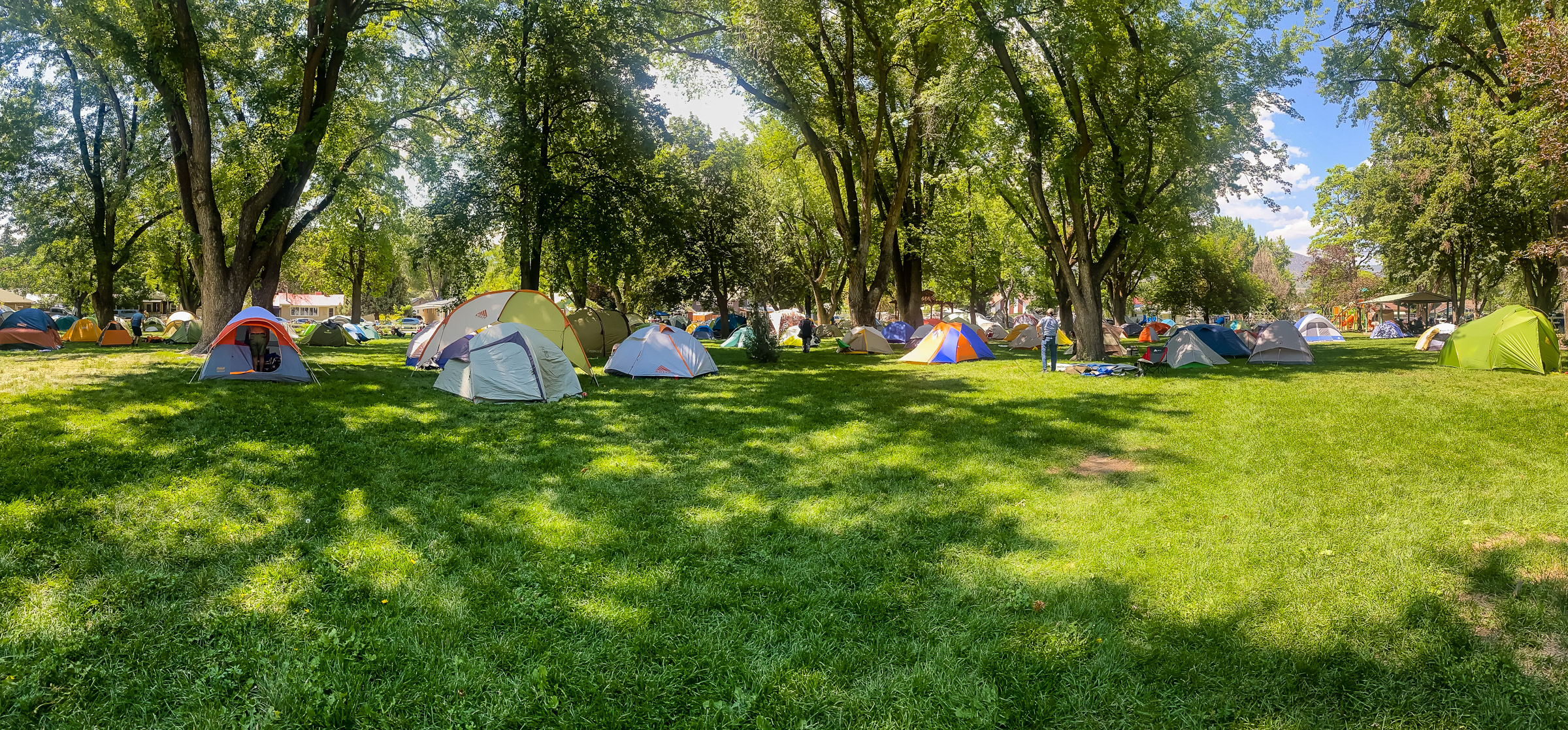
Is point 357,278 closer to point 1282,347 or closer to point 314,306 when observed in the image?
point 314,306

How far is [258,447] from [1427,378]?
18.3m

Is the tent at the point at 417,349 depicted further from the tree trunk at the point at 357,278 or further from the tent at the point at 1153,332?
the tent at the point at 1153,332

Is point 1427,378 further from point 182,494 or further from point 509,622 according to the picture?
point 182,494

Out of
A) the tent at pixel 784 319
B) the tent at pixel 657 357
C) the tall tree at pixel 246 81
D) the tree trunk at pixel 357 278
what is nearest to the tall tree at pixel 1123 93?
the tent at pixel 657 357

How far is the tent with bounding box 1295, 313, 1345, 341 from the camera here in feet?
104

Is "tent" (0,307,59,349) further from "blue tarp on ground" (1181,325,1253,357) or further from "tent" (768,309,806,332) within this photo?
"blue tarp on ground" (1181,325,1253,357)

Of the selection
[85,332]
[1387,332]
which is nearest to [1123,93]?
[1387,332]

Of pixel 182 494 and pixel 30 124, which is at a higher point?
pixel 30 124

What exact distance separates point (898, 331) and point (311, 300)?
77110mm

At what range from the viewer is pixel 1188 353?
16.4 m

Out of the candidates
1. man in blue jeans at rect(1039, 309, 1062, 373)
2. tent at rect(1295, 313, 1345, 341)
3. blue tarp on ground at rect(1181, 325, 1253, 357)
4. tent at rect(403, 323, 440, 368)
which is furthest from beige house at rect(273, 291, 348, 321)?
tent at rect(1295, 313, 1345, 341)

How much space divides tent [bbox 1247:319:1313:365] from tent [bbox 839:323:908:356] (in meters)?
10.1

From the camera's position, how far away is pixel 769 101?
20625mm

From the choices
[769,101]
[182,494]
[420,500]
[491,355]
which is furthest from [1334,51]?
[182,494]
